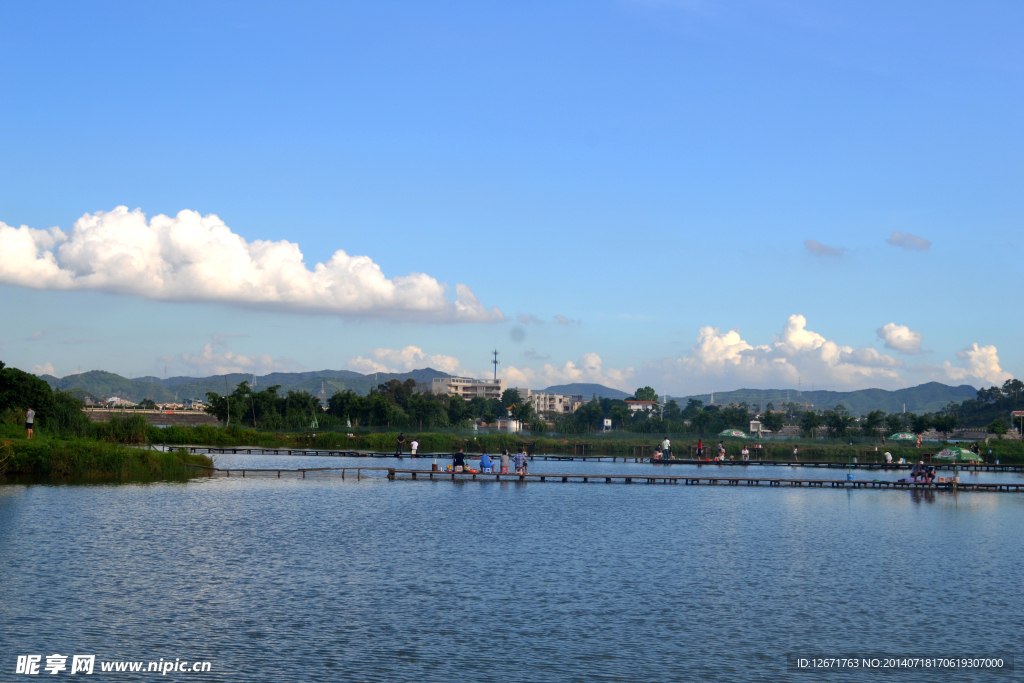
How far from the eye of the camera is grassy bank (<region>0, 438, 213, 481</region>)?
48938mm

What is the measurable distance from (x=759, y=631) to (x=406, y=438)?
7890 centimetres

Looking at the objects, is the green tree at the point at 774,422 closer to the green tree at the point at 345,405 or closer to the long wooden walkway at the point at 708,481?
the green tree at the point at 345,405

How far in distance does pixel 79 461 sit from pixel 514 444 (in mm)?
55197

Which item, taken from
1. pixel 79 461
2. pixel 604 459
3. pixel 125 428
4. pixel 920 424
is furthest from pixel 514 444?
pixel 920 424

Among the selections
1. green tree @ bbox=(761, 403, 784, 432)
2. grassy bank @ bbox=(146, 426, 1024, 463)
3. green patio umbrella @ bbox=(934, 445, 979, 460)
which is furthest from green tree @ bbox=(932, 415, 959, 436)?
green patio umbrella @ bbox=(934, 445, 979, 460)

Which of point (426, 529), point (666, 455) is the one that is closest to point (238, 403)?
point (666, 455)

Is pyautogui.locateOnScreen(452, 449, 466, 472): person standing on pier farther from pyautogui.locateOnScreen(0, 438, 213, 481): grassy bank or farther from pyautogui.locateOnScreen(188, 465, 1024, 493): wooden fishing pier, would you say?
pyautogui.locateOnScreen(0, 438, 213, 481): grassy bank

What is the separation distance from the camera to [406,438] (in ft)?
320

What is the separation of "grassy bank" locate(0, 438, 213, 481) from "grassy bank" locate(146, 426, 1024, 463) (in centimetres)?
3802

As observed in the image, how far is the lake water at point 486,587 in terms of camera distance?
18562 mm

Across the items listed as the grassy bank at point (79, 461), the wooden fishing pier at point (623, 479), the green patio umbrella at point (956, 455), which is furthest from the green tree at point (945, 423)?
the grassy bank at point (79, 461)

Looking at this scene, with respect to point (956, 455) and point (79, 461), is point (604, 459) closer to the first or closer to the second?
point (956, 455)

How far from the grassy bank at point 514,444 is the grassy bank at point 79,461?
38023 mm

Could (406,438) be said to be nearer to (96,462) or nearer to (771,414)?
(96,462)
